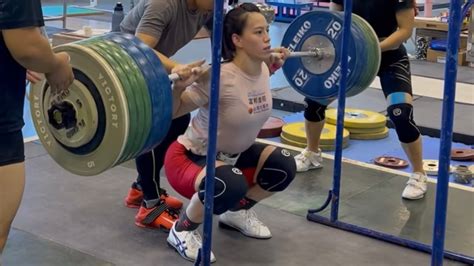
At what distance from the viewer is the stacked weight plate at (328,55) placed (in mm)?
2994

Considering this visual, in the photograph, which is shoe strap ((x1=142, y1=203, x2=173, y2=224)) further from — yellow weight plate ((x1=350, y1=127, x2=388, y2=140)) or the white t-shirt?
yellow weight plate ((x1=350, y1=127, x2=388, y2=140))

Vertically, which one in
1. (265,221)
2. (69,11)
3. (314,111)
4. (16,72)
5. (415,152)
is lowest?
(265,221)

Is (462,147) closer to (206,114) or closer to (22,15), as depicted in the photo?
(206,114)

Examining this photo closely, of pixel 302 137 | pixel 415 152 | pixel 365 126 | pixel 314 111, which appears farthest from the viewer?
pixel 365 126

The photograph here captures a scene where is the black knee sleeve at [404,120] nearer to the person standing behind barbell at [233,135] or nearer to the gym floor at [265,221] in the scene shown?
the gym floor at [265,221]

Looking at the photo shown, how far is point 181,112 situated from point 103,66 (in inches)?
20.7

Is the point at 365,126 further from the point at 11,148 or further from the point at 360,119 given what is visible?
the point at 11,148

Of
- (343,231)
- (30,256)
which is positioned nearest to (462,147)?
(343,231)

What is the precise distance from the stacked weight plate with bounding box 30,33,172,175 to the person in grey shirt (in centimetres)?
23

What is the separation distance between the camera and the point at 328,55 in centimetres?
309

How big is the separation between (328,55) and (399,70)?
1.28ft

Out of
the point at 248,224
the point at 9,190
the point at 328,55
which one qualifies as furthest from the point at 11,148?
the point at 328,55

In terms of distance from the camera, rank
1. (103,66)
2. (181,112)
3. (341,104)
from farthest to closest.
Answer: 1. (341,104)
2. (181,112)
3. (103,66)

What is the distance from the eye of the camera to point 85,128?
83.4 inches
